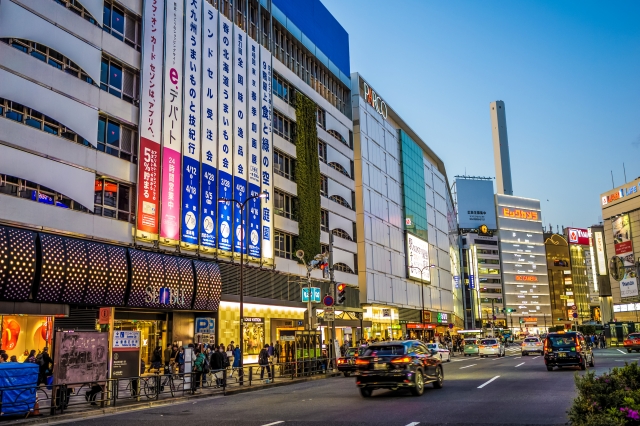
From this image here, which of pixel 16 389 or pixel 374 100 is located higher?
pixel 374 100

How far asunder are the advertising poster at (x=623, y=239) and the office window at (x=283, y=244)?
86.2 meters

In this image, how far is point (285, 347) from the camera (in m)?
31.3

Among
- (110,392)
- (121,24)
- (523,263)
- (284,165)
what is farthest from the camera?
(523,263)

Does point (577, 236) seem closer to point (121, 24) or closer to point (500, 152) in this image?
point (500, 152)

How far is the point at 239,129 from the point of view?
40.3 metres

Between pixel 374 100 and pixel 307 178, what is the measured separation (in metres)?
23.5

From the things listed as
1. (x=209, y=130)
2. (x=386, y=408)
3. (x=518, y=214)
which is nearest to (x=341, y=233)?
(x=209, y=130)

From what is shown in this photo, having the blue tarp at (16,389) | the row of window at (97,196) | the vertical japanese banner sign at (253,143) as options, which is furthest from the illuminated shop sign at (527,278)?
the blue tarp at (16,389)

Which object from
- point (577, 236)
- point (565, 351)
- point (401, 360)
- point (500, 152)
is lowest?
point (565, 351)

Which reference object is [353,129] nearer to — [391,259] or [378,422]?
[391,259]

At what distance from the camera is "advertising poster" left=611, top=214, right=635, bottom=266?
11081 centimetres

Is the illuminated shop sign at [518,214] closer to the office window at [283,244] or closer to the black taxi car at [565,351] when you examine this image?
the office window at [283,244]

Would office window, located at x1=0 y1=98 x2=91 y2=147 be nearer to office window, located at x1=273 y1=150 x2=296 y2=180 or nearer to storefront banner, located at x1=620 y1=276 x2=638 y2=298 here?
office window, located at x1=273 y1=150 x2=296 y2=180

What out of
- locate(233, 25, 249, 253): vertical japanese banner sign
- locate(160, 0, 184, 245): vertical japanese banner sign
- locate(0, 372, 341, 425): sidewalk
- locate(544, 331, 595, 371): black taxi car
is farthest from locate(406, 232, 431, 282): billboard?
locate(0, 372, 341, 425): sidewalk
